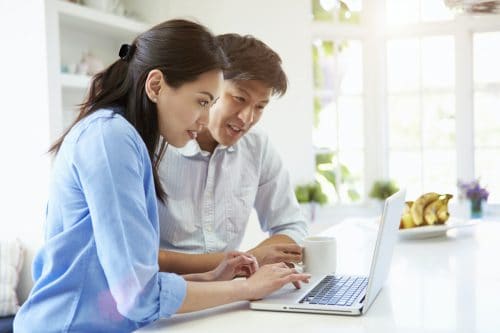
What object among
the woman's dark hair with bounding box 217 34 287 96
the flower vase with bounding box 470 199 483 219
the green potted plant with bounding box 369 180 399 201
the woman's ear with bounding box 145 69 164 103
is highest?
the woman's dark hair with bounding box 217 34 287 96

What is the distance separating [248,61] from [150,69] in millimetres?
530

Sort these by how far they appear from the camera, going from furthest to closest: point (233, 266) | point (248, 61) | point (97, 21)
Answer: point (97, 21)
point (248, 61)
point (233, 266)

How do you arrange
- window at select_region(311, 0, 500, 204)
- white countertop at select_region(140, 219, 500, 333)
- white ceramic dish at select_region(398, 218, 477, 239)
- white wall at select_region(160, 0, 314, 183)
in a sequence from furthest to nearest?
window at select_region(311, 0, 500, 204)
white wall at select_region(160, 0, 314, 183)
white ceramic dish at select_region(398, 218, 477, 239)
white countertop at select_region(140, 219, 500, 333)

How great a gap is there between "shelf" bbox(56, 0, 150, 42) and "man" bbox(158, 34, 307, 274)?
1941mm

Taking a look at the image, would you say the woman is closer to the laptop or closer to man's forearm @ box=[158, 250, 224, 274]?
the laptop

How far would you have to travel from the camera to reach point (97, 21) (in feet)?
12.3

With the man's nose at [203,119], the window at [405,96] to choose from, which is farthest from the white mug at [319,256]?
the window at [405,96]

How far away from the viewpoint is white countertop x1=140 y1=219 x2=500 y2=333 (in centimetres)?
109

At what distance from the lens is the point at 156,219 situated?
1.25 meters

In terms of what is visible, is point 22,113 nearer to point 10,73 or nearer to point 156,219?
point 10,73

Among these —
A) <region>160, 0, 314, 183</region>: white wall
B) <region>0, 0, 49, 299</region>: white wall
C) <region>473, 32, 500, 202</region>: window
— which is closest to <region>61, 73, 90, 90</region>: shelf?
<region>0, 0, 49, 299</region>: white wall

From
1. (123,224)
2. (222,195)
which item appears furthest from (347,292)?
(222,195)

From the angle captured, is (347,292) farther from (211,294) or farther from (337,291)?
(211,294)

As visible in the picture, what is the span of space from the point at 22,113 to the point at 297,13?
2.10 metres
